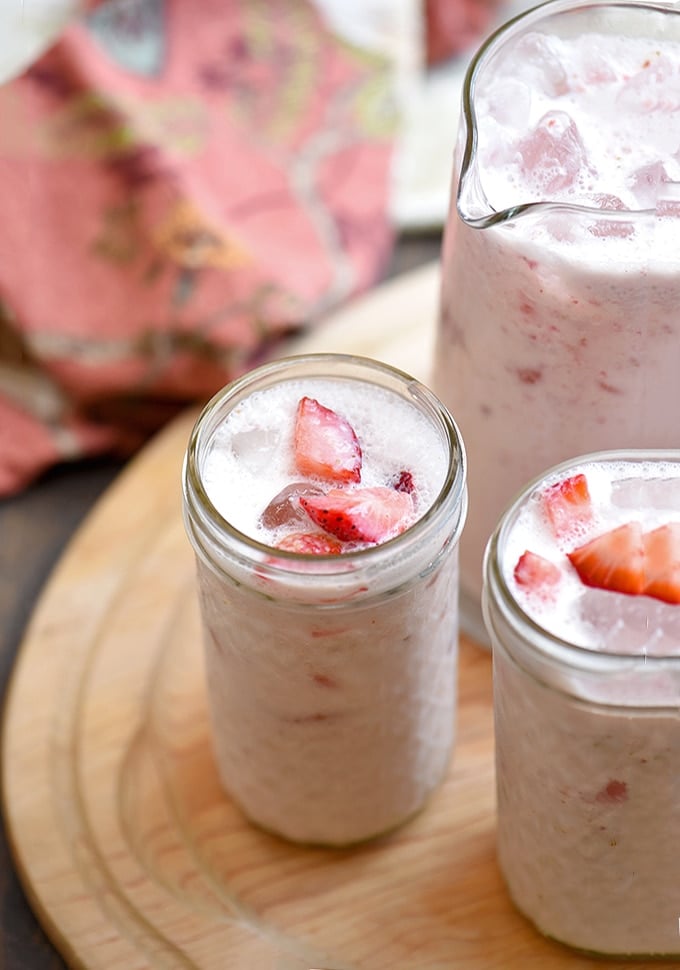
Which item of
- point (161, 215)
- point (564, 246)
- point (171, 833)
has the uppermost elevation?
point (564, 246)

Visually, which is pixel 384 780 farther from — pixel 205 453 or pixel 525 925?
pixel 205 453

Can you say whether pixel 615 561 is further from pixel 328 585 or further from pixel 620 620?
pixel 328 585

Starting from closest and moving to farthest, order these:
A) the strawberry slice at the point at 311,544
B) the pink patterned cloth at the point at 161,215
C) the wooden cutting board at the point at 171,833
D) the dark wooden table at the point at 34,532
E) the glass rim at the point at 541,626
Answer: the glass rim at the point at 541,626 → the strawberry slice at the point at 311,544 → the wooden cutting board at the point at 171,833 → the dark wooden table at the point at 34,532 → the pink patterned cloth at the point at 161,215

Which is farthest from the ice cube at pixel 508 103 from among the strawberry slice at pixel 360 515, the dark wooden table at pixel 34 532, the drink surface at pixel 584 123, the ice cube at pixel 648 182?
the dark wooden table at pixel 34 532

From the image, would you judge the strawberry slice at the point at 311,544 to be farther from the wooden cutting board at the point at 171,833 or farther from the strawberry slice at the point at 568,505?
the wooden cutting board at the point at 171,833

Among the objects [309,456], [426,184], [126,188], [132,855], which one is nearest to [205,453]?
[309,456]

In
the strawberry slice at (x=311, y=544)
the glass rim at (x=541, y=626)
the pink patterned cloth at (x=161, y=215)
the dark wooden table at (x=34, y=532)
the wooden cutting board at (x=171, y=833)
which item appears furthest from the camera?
the pink patterned cloth at (x=161, y=215)

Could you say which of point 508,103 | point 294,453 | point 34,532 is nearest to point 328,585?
point 294,453
